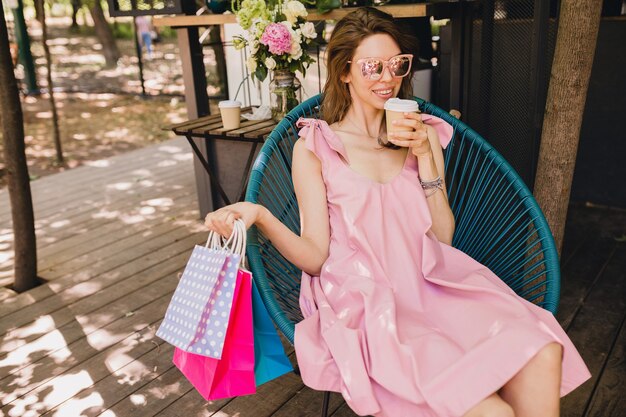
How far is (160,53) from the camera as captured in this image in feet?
50.4

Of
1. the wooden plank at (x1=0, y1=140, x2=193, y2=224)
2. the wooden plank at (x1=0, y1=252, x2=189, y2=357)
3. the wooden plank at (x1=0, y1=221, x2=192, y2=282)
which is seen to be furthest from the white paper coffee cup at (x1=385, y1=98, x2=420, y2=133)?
the wooden plank at (x1=0, y1=140, x2=193, y2=224)

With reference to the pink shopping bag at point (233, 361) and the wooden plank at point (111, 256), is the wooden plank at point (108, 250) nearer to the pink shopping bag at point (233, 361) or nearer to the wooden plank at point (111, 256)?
the wooden plank at point (111, 256)

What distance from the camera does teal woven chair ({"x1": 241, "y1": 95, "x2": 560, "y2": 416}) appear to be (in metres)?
1.83

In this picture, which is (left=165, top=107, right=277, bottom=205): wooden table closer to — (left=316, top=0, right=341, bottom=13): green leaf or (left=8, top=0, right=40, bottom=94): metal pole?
(left=316, top=0, right=341, bottom=13): green leaf

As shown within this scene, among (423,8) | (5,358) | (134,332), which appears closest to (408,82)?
(423,8)

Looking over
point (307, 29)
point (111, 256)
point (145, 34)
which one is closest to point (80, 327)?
point (111, 256)

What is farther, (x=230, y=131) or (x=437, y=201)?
(x=230, y=131)

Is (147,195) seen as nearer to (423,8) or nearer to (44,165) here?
(44,165)

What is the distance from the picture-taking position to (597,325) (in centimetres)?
258

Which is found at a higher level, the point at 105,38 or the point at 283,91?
the point at 105,38

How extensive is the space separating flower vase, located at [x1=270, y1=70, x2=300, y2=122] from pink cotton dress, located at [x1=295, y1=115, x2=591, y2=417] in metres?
1.04

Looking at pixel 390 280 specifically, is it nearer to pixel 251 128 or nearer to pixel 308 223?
pixel 308 223

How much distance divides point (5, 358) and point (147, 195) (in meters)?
2.25

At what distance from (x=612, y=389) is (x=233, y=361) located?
4.40 feet
